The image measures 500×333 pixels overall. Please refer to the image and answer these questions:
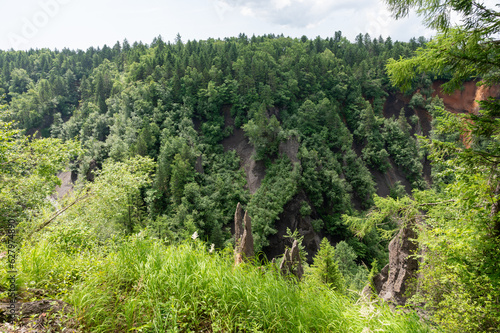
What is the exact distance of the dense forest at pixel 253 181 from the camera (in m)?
3.41

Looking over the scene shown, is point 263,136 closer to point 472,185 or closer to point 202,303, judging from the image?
point 472,185

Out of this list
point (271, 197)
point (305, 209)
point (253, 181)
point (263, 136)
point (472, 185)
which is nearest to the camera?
point (472, 185)

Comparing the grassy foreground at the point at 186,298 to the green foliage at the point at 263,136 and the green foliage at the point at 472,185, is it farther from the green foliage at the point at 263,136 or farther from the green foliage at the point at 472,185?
the green foliage at the point at 263,136

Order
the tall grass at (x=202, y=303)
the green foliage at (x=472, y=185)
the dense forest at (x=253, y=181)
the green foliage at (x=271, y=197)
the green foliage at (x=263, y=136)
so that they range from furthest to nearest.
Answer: the green foliage at (x=263, y=136), the green foliage at (x=271, y=197), the green foliage at (x=472, y=185), the dense forest at (x=253, y=181), the tall grass at (x=202, y=303)

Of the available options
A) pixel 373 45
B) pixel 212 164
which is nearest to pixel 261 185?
pixel 212 164

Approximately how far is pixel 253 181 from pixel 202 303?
39608 mm

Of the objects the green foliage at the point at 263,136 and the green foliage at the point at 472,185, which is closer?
the green foliage at the point at 472,185

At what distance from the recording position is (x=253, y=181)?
42.8 metres

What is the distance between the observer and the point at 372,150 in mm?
50188

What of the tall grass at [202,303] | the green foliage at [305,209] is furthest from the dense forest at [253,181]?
the green foliage at [305,209]

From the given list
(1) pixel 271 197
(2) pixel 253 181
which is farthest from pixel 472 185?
(2) pixel 253 181

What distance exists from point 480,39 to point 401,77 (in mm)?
1248

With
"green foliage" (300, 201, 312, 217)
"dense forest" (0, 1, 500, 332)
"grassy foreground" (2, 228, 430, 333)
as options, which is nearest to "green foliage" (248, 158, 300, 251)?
"dense forest" (0, 1, 500, 332)

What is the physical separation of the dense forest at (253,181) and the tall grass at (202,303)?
0.09 feet
